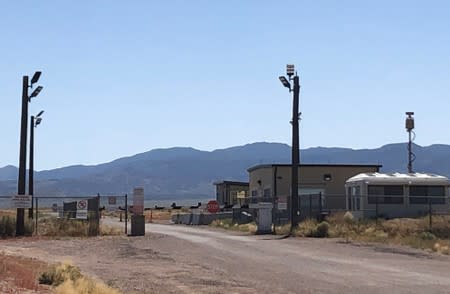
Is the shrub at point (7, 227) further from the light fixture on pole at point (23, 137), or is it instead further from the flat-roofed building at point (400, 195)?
the flat-roofed building at point (400, 195)

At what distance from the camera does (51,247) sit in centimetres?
3038

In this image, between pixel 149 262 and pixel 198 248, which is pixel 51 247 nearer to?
pixel 198 248

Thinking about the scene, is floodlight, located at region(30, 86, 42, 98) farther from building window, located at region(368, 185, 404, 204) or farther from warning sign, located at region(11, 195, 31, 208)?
building window, located at region(368, 185, 404, 204)

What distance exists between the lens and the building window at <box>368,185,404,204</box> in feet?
152

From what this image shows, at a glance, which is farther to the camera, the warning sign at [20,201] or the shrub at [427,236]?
the warning sign at [20,201]

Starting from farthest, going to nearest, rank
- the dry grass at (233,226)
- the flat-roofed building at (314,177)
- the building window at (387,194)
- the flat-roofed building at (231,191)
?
the flat-roofed building at (231,191)
the flat-roofed building at (314,177)
the building window at (387,194)
the dry grass at (233,226)

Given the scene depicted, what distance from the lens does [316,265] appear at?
23141 mm

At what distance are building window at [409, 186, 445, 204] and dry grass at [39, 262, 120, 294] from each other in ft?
105

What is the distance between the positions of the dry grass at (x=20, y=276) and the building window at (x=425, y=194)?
2958cm

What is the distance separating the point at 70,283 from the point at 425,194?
34.7m

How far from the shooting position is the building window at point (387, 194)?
46.4 m

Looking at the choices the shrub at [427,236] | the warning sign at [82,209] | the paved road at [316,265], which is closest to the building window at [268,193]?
the warning sign at [82,209]

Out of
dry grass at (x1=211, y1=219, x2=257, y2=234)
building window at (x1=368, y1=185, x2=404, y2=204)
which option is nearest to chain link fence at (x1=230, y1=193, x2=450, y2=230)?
building window at (x1=368, y1=185, x2=404, y2=204)

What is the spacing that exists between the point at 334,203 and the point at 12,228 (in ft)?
86.6
